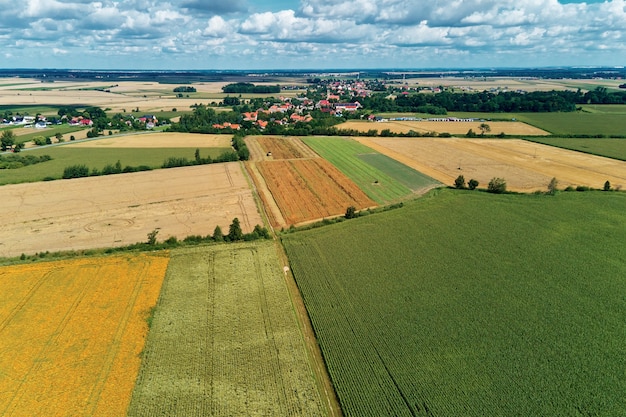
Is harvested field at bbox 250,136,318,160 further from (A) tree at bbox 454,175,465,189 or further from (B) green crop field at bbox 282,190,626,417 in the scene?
(B) green crop field at bbox 282,190,626,417

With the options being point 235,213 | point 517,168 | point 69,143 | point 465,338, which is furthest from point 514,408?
point 69,143

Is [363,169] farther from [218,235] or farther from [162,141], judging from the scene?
[162,141]

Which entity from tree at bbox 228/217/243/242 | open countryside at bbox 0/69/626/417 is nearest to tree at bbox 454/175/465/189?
open countryside at bbox 0/69/626/417

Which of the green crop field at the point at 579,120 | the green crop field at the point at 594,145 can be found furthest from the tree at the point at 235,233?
the green crop field at the point at 579,120

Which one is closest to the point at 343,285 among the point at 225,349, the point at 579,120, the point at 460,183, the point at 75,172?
the point at 225,349

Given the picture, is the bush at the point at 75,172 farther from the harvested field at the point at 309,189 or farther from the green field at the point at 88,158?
the harvested field at the point at 309,189

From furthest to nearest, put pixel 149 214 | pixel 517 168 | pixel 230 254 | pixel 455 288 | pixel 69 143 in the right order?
1. pixel 69 143
2. pixel 517 168
3. pixel 149 214
4. pixel 230 254
5. pixel 455 288

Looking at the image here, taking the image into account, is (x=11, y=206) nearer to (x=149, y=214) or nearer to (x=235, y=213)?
(x=149, y=214)
